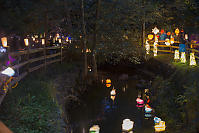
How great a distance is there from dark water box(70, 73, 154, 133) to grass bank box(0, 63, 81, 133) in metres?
1.33

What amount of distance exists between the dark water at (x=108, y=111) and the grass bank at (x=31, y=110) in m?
1.33

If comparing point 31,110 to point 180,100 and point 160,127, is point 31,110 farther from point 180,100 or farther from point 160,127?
point 180,100

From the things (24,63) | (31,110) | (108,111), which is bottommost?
(108,111)

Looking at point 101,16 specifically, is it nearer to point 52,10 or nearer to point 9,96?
point 9,96

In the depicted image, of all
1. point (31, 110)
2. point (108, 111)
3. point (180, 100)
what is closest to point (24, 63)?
point (31, 110)

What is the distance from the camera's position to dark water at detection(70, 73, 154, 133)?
8.77 metres

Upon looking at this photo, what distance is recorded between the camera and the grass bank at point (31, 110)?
652 centimetres

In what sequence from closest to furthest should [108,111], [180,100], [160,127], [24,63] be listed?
1. [160,127]
2. [180,100]
3. [24,63]
4. [108,111]

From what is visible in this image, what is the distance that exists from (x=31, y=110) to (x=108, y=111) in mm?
4071

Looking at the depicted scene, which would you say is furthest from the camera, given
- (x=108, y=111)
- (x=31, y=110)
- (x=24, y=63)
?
(x=108, y=111)

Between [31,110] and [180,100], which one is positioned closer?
[31,110]

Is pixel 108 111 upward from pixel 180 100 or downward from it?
downward

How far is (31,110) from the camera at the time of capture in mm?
7465

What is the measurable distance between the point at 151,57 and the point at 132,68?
3.56 meters
